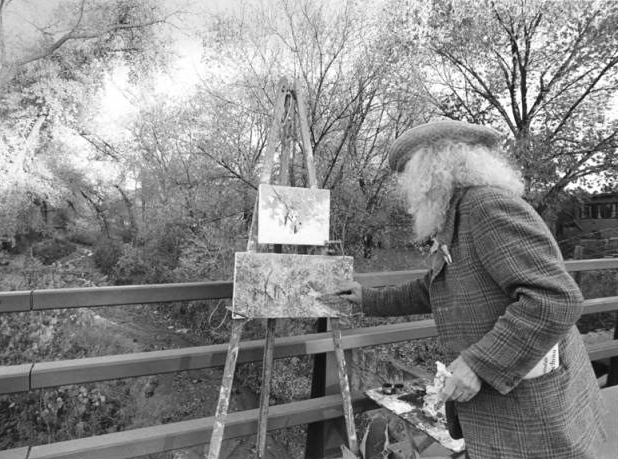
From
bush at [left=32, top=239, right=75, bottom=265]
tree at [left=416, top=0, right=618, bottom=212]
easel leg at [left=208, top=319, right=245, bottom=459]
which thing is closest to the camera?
easel leg at [left=208, top=319, right=245, bottom=459]

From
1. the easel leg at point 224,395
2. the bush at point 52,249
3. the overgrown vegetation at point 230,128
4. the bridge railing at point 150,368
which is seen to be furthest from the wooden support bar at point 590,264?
the bush at point 52,249

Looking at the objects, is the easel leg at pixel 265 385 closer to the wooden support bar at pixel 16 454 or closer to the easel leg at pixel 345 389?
the easel leg at pixel 345 389

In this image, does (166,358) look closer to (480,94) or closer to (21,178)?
(480,94)

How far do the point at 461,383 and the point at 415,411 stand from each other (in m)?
0.73

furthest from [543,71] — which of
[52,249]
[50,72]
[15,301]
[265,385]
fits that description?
[52,249]

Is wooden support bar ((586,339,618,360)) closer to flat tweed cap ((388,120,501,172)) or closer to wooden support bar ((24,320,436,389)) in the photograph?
wooden support bar ((24,320,436,389))

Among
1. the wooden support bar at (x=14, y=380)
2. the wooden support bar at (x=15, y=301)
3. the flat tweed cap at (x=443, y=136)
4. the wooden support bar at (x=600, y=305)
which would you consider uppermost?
the flat tweed cap at (x=443, y=136)

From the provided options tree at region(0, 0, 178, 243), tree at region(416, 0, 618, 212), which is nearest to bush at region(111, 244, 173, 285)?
tree at region(0, 0, 178, 243)

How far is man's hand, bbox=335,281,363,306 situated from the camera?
1.50 meters

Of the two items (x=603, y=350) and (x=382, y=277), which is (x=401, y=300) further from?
(x=603, y=350)

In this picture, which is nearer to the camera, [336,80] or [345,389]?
[345,389]

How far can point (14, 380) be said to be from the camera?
125 centimetres

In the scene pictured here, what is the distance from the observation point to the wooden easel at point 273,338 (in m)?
1.37

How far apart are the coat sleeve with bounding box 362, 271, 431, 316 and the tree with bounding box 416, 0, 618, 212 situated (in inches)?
234
